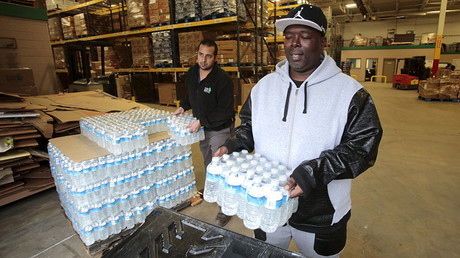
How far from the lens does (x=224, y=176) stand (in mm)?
1311

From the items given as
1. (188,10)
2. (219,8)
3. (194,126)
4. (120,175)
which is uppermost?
(188,10)

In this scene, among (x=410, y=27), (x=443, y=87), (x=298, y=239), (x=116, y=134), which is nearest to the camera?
(x=298, y=239)

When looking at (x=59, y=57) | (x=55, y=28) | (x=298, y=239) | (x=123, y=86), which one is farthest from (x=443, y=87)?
(x=55, y=28)

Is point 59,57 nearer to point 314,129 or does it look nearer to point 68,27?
point 68,27

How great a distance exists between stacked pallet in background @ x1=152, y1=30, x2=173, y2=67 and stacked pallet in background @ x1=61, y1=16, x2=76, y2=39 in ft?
16.0

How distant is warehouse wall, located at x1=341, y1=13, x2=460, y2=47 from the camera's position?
21.5 meters

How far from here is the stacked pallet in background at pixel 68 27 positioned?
10.7 meters

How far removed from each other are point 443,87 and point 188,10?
33.7 ft

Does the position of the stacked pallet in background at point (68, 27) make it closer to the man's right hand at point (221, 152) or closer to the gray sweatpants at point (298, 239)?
the man's right hand at point (221, 152)

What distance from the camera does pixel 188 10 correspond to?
731cm

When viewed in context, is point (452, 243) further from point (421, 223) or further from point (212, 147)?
point (212, 147)

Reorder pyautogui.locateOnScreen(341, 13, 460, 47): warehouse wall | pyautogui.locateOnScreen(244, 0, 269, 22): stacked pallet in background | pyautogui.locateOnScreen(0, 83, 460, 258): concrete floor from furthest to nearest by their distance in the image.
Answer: pyautogui.locateOnScreen(341, 13, 460, 47): warehouse wall, pyautogui.locateOnScreen(244, 0, 269, 22): stacked pallet in background, pyautogui.locateOnScreen(0, 83, 460, 258): concrete floor

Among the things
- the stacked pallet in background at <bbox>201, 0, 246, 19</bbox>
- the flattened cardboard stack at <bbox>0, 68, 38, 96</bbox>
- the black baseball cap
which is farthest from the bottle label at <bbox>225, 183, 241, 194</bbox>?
the stacked pallet in background at <bbox>201, 0, 246, 19</bbox>

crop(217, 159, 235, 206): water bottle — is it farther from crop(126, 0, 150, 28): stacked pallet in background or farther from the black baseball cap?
crop(126, 0, 150, 28): stacked pallet in background
